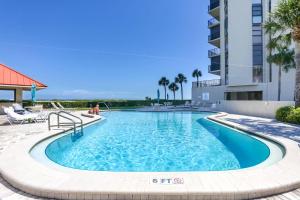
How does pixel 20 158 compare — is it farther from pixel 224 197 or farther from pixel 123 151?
pixel 224 197

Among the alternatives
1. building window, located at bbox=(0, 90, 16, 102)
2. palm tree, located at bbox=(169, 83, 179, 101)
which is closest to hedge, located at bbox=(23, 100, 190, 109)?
building window, located at bbox=(0, 90, 16, 102)

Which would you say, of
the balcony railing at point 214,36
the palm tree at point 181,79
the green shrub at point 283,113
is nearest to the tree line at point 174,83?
the palm tree at point 181,79

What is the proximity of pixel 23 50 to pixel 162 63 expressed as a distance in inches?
1091

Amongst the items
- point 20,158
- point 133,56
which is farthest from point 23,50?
point 20,158

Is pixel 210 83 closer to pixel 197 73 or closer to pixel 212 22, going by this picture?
pixel 212 22

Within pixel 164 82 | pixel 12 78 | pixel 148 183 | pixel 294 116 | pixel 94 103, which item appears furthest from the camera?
pixel 164 82

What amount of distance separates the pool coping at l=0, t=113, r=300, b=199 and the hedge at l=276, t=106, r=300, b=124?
9.87 meters

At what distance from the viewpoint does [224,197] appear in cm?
386

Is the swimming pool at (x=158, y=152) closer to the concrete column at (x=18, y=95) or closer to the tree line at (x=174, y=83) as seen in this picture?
the concrete column at (x=18, y=95)

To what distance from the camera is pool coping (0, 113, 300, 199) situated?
3877 millimetres

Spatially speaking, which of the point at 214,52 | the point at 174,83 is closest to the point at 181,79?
the point at 174,83

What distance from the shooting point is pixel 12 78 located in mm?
22000

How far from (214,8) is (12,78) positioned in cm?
3217

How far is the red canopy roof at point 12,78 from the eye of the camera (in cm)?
2116
